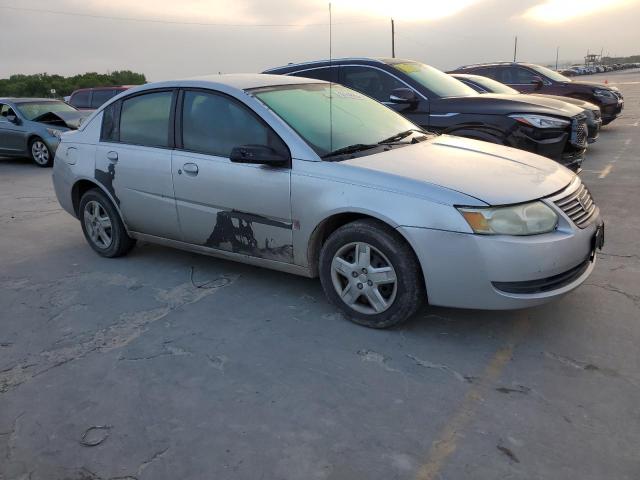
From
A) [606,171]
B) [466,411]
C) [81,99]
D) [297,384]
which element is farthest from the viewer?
[81,99]

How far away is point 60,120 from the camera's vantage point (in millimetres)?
12055

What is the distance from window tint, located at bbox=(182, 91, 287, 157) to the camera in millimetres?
3938

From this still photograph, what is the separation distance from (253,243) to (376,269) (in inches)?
39.7

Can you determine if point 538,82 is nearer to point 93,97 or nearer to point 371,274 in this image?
point 371,274

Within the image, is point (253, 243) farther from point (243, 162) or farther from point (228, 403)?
point (228, 403)

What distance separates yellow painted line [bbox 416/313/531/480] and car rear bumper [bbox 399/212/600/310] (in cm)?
29

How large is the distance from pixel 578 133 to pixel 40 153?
1026cm

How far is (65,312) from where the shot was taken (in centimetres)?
407

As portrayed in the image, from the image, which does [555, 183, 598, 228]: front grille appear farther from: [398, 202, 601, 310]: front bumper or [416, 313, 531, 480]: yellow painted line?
[416, 313, 531, 480]: yellow painted line

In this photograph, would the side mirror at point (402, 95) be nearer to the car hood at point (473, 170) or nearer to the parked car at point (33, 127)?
the car hood at point (473, 170)

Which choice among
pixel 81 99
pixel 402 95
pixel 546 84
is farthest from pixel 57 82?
pixel 402 95

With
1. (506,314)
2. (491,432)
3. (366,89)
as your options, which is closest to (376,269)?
(506,314)

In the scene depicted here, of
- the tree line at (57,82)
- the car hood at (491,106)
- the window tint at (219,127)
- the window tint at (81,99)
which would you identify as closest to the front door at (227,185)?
the window tint at (219,127)

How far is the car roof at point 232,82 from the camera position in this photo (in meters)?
4.25
